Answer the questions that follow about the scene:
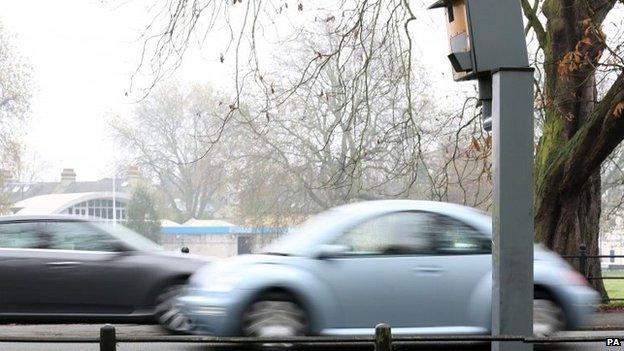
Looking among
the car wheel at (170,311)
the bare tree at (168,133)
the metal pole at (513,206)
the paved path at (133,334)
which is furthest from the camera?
the bare tree at (168,133)

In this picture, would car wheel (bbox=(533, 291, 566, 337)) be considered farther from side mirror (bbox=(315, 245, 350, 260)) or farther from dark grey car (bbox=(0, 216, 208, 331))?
dark grey car (bbox=(0, 216, 208, 331))

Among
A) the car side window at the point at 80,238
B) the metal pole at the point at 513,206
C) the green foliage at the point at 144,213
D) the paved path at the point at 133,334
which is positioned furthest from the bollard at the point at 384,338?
the green foliage at the point at 144,213

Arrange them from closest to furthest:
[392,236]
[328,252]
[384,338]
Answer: [384,338]
[328,252]
[392,236]

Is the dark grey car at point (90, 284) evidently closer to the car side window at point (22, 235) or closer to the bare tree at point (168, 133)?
the car side window at point (22, 235)

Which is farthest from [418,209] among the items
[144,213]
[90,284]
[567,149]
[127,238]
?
[144,213]

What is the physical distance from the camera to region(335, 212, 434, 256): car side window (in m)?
10.7

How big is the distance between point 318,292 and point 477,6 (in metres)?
4.38

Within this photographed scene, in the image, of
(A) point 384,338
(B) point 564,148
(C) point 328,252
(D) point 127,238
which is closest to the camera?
(A) point 384,338

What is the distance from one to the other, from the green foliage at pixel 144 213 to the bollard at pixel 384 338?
80688 mm

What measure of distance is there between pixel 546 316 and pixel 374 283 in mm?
1887

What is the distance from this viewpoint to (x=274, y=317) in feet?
33.9

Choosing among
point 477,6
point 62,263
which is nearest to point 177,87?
point 62,263

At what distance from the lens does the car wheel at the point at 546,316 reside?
424 inches

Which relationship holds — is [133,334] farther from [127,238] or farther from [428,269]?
[428,269]
